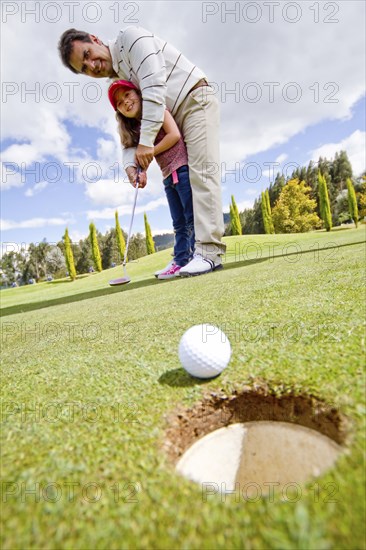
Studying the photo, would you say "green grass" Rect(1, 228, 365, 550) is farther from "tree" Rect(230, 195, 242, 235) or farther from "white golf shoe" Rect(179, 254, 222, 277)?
"tree" Rect(230, 195, 242, 235)

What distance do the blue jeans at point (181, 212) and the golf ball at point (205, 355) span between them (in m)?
3.29

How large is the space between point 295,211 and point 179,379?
1821 inches

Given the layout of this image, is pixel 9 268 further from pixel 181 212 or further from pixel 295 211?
pixel 181 212

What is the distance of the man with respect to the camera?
376 cm

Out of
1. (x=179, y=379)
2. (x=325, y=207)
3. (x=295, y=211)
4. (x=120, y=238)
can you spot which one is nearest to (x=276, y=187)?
(x=295, y=211)

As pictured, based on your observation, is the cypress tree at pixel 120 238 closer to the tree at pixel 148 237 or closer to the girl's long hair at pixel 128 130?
the tree at pixel 148 237

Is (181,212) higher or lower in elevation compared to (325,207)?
lower

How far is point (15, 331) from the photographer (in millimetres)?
4117

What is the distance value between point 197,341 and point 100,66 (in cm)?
406

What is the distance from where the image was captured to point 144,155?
13.1 ft

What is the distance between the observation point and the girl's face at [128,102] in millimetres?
4242

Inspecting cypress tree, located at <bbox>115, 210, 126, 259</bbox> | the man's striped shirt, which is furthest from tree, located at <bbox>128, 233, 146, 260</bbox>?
the man's striped shirt

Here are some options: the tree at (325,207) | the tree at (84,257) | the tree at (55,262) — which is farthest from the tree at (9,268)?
Result: the tree at (325,207)

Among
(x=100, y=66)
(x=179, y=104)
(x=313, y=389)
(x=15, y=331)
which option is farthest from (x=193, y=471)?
(x=100, y=66)
